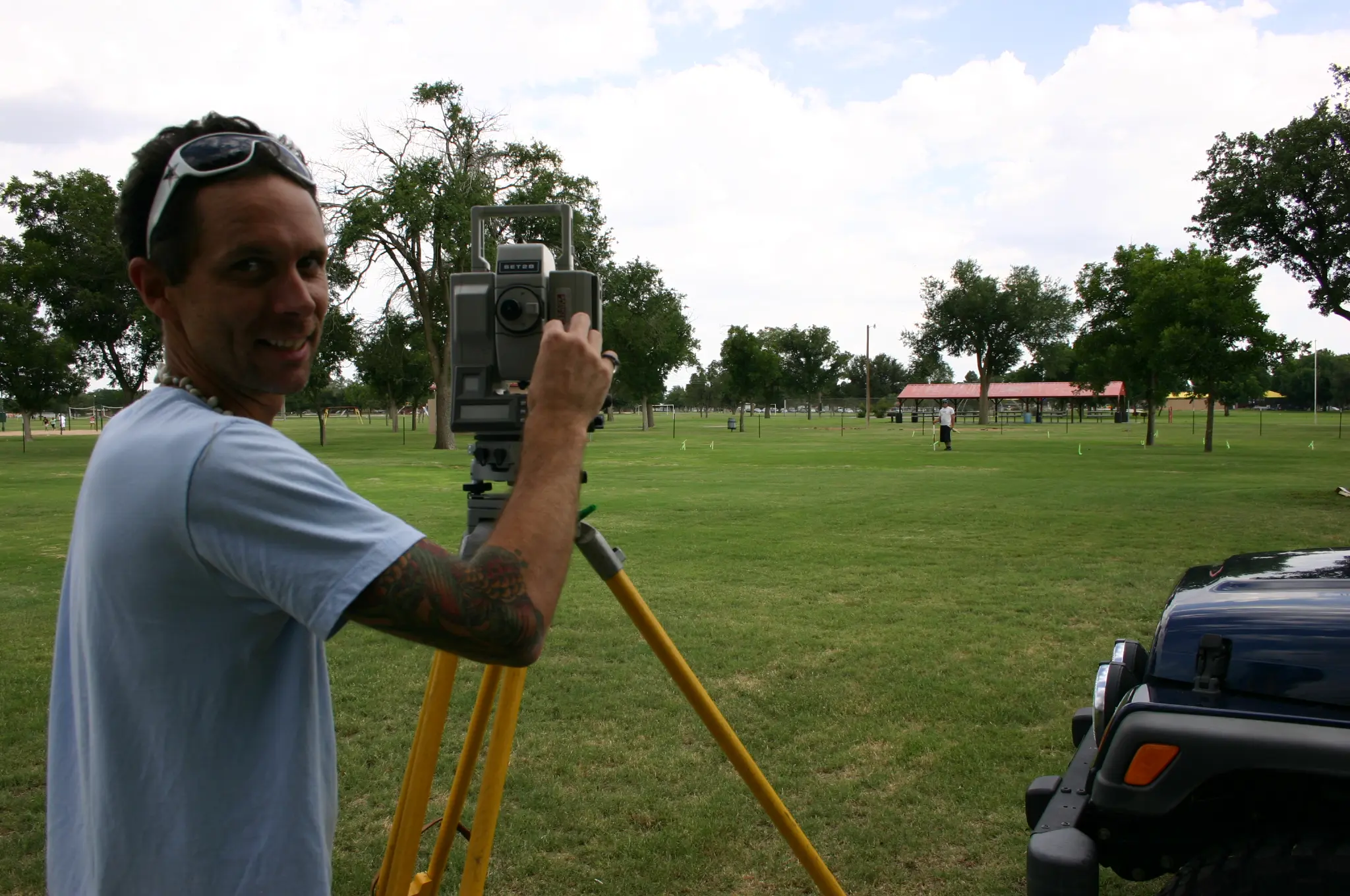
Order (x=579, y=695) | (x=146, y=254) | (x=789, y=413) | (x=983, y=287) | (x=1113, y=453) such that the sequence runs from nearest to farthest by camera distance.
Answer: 1. (x=146, y=254)
2. (x=579, y=695)
3. (x=1113, y=453)
4. (x=983, y=287)
5. (x=789, y=413)

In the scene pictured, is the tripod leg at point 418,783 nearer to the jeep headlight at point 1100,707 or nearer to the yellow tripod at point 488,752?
the yellow tripod at point 488,752

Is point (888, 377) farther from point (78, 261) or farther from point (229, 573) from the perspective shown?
point (229, 573)

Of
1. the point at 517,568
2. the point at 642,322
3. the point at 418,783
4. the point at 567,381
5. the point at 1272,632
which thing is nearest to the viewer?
the point at 517,568

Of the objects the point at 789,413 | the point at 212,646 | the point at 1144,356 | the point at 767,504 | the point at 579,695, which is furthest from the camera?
the point at 789,413

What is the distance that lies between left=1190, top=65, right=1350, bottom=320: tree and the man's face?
27852 millimetres

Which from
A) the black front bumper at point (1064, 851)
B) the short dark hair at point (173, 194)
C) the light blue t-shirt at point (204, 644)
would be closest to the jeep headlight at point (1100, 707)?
the black front bumper at point (1064, 851)

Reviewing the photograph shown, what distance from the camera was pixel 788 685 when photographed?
5902 millimetres

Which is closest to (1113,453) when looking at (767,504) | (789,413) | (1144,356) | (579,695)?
(1144,356)

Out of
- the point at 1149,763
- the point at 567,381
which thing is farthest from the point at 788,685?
the point at 567,381

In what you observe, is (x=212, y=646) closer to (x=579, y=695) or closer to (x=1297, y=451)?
(x=579, y=695)

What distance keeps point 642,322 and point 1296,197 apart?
31242 mm

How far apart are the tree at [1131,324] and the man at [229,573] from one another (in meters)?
32.8

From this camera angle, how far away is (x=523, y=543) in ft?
4.19

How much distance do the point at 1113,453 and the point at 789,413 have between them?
89.0 m
